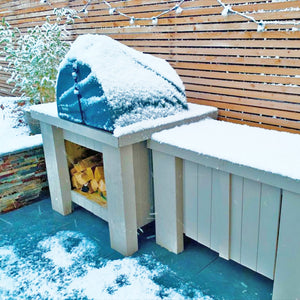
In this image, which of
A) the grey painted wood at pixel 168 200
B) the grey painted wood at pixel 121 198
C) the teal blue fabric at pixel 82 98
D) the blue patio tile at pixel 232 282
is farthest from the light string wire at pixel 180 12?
the blue patio tile at pixel 232 282

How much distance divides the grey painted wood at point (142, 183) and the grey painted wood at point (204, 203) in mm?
525

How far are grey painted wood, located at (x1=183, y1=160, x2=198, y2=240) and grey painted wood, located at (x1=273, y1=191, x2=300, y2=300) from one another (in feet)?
2.37

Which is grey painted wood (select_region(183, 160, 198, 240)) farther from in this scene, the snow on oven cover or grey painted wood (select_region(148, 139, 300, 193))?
the snow on oven cover

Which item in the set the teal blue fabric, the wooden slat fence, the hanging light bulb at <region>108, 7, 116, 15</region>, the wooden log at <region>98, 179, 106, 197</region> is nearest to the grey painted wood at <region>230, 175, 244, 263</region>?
the wooden slat fence

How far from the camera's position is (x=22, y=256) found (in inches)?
118

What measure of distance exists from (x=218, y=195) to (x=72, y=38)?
10.8ft

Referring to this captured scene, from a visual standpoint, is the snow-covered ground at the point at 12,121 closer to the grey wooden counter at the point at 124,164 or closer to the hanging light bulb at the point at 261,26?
the grey wooden counter at the point at 124,164

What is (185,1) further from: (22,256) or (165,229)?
(22,256)

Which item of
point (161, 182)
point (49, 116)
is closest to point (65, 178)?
point (49, 116)

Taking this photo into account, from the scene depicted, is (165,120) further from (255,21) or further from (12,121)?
(12,121)

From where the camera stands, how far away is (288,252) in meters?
2.10

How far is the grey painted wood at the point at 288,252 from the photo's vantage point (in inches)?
79.4

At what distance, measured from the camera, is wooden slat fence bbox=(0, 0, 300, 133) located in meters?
2.69

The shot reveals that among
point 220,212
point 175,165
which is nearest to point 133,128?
point 175,165
